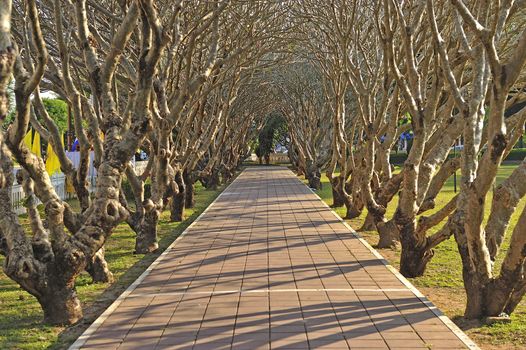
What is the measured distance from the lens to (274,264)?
31.7ft

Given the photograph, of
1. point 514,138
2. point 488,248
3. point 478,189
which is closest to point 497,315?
point 488,248

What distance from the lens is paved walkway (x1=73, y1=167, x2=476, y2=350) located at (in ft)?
19.1

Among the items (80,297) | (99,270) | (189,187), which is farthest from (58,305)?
(189,187)

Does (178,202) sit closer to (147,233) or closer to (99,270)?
(147,233)

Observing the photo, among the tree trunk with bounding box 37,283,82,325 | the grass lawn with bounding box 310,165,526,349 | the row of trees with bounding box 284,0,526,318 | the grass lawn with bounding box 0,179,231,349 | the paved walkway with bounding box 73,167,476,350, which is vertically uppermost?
the row of trees with bounding box 284,0,526,318

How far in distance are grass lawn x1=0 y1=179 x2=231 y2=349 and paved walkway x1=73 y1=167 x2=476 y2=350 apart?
0.38 meters

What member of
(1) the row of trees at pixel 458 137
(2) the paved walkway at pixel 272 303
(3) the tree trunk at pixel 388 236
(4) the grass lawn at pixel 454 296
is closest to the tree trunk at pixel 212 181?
(1) the row of trees at pixel 458 137

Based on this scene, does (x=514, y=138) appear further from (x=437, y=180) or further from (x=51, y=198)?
(x=51, y=198)

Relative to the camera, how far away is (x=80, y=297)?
8.23 m

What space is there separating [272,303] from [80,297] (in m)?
2.70

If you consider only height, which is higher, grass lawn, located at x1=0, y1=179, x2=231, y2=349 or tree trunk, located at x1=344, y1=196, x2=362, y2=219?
tree trunk, located at x1=344, y1=196, x2=362, y2=219

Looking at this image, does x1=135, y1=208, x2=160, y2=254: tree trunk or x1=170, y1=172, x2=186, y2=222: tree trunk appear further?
x1=170, y1=172, x2=186, y2=222: tree trunk

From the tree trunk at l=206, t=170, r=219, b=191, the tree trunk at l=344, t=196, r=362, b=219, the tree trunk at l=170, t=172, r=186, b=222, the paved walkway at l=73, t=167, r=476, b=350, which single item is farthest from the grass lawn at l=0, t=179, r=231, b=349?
the tree trunk at l=206, t=170, r=219, b=191

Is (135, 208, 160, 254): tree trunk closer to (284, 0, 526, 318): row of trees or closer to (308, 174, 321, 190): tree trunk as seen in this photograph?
(284, 0, 526, 318): row of trees
